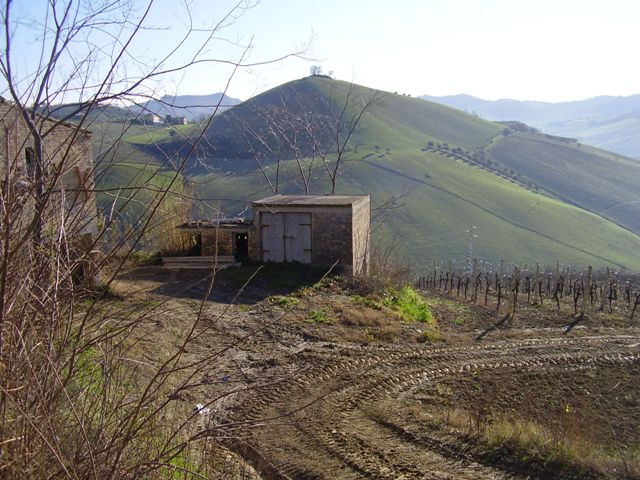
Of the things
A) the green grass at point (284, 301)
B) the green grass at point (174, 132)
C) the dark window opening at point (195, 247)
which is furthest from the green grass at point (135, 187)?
the dark window opening at point (195, 247)

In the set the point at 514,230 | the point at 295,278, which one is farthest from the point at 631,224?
the point at 295,278

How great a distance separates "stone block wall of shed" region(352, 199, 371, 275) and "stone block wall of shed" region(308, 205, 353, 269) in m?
0.28

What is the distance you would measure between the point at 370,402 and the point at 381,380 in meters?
1.14

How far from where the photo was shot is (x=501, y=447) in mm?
7863

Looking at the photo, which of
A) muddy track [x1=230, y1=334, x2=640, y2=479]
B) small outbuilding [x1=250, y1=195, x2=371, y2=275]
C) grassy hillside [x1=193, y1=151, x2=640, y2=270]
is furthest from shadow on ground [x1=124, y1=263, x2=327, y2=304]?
grassy hillside [x1=193, y1=151, x2=640, y2=270]

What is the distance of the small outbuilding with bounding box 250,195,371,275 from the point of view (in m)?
17.8

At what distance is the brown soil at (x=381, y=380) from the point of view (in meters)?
7.60

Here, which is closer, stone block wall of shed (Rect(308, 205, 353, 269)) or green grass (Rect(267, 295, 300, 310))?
green grass (Rect(267, 295, 300, 310))

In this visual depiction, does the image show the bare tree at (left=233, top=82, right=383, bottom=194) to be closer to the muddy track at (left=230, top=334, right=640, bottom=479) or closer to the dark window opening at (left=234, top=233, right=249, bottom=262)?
the dark window opening at (left=234, top=233, right=249, bottom=262)

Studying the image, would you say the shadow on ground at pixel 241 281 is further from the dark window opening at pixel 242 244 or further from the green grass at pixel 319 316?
the green grass at pixel 319 316

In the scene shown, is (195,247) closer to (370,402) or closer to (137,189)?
(370,402)

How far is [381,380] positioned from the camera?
10.8 metres

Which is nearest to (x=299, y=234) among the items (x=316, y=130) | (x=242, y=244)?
(x=242, y=244)

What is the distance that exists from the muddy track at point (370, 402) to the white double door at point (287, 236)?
18.2 ft
